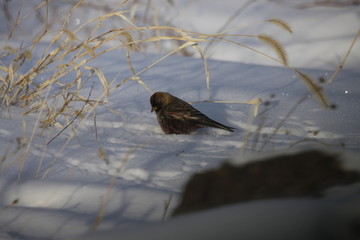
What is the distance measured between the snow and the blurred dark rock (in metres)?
0.06

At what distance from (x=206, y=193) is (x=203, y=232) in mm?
294

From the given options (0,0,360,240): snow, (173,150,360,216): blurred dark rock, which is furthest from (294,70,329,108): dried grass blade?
(173,150,360,216): blurred dark rock

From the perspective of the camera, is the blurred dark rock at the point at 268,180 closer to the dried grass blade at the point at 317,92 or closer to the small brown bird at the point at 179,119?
the dried grass blade at the point at 317,92

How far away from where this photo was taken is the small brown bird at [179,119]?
9.61 ft

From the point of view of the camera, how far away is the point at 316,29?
6582mm

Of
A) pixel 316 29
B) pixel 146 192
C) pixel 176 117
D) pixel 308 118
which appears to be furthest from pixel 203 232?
pixel 316 29

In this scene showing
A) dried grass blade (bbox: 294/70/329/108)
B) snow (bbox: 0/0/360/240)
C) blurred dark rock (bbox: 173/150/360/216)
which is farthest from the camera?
dried grass blade (bbox: 294/70/329/108)

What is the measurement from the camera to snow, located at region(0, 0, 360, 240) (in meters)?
0.92

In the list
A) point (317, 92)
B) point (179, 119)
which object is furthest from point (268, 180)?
point (179, 119)

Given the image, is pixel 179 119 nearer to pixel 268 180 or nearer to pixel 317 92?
pixel 317 92

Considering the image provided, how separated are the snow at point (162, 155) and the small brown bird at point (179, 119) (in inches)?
3.2

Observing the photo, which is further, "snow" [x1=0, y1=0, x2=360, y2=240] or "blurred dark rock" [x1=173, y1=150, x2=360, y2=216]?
"blurred dark rock" [x1=173, y1=150, x2=360, y2=216]

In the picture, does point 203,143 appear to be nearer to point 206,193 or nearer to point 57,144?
point 57,144

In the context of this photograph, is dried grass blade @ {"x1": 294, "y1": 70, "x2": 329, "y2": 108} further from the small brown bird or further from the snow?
the small brown bird
